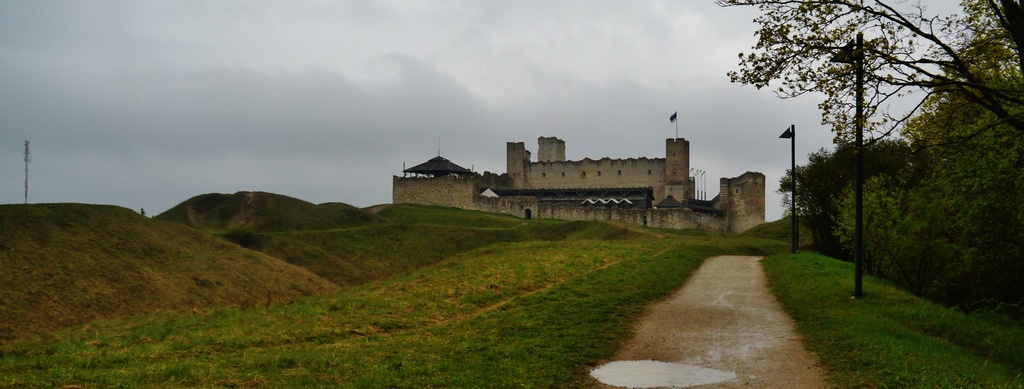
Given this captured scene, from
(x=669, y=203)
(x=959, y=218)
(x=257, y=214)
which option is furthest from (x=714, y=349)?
(x=669, y=203)

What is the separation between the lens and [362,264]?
48875 mm

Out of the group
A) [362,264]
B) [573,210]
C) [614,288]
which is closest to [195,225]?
[362,264]

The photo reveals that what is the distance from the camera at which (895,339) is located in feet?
39.2

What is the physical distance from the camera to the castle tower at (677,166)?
90.6 meters

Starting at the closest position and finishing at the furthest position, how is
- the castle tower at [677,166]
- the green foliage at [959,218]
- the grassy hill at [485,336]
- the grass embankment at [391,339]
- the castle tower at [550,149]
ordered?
the grass embankment at [391,339] < the grassy hill at [485,336] < the green foliage at [959,218] < the castle tower at [677,166] < the castle tower at [550,149]

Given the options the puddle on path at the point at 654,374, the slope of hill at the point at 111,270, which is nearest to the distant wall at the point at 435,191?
the slope of hill at the point at 111,270

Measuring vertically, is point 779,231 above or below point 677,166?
below

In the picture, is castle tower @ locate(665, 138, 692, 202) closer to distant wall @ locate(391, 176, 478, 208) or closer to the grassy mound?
distant wall @ locate(391, 176, 478, 208)

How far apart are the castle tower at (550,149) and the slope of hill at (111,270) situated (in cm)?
6473

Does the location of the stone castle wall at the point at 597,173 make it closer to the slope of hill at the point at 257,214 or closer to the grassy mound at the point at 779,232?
the grassy mound at the point at 779,232

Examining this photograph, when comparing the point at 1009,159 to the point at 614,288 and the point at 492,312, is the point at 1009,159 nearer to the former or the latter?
the point at 614,288

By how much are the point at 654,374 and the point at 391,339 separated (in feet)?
14.4

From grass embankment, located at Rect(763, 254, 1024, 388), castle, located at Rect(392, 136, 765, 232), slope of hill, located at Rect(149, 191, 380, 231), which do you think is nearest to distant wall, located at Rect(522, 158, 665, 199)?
castle, located at Rect(392, 136, 765, 232)

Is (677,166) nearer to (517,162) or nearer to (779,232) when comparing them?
(517,162)
